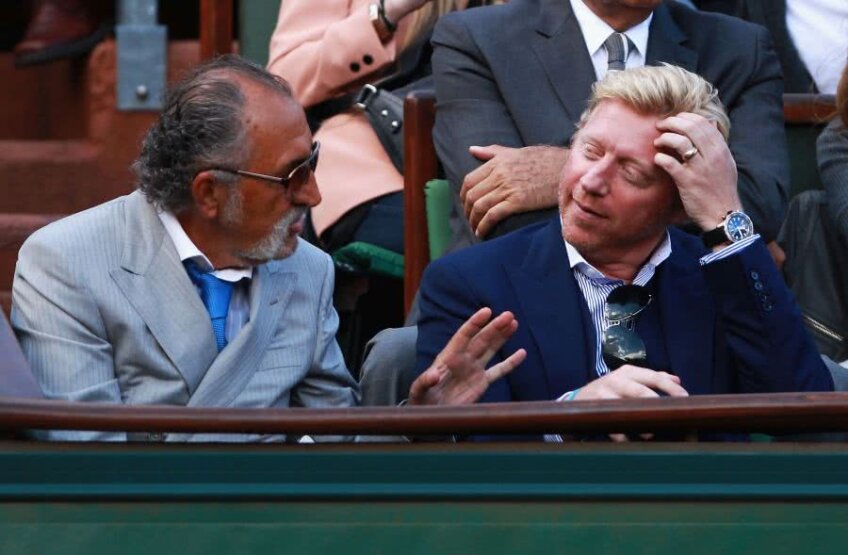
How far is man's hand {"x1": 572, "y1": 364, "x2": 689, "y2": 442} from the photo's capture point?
275 cm

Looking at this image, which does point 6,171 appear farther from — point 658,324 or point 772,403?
point 772,403

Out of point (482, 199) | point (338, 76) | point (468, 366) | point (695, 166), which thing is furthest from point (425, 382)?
point (338, 76)

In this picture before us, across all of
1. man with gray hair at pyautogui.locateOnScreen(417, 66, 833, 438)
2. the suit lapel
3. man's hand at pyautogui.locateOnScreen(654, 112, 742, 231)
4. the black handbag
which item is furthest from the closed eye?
the black handbag

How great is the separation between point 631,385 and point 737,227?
552mm

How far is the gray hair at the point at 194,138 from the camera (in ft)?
9.78

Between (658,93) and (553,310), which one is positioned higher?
(658,93)

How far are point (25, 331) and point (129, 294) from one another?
0.18 meters

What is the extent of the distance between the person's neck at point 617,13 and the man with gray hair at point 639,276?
0.59m

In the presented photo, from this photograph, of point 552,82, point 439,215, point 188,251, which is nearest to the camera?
point 188,251

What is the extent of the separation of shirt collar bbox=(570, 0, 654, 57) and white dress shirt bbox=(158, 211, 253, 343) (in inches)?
44.9

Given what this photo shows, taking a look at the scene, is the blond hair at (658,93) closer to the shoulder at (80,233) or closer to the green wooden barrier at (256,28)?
the shoulder at (80,233)

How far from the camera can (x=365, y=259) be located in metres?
4.07

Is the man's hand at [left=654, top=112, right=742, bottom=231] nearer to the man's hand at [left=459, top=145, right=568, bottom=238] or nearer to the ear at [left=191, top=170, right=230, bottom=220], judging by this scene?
the man's hand at [left=459, top=145, right=568, bottom=238]
